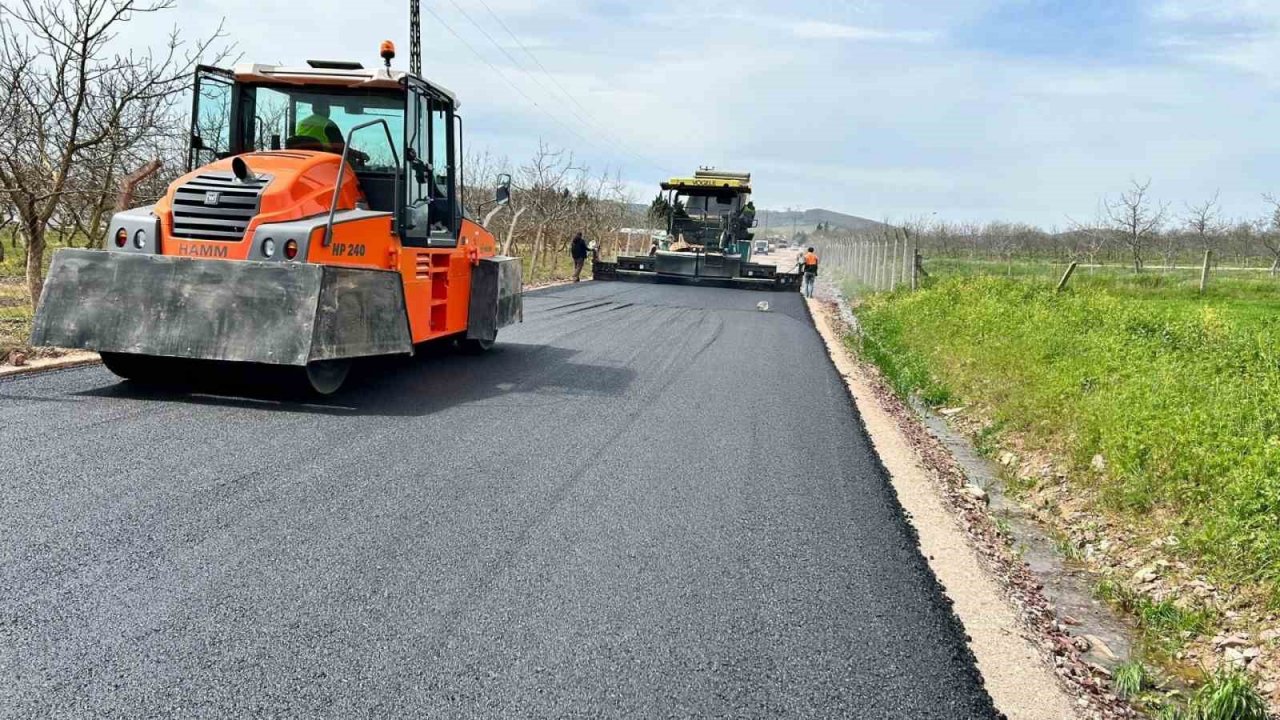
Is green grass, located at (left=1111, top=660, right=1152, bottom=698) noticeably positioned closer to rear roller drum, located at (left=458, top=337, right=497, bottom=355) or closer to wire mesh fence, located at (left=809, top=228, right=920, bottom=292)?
rear roller drum, located at (left=458, top=337, right=497, bottom=355)

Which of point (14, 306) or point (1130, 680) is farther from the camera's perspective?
point (14, 306)

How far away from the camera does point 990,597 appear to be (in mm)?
4145

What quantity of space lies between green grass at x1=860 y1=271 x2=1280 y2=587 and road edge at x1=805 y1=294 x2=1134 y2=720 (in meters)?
0.90

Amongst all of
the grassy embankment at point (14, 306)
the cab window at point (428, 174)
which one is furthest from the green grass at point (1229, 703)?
the grassy embankment at point (14, 306)

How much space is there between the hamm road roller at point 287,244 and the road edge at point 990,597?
12.6 ft

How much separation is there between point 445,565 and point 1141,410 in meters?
5.03

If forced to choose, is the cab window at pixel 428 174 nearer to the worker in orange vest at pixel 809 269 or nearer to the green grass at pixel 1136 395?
the green grass at pixel 1136 395

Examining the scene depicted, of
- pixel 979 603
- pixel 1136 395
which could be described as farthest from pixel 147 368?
pixel 1136 395

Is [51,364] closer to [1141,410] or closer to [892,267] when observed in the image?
[1141,410]

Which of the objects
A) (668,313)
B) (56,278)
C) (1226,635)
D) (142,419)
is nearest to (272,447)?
(142,419)

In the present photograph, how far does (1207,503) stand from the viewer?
5.13m

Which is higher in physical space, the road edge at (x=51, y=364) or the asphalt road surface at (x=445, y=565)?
the road edge at (x=51, y=364)

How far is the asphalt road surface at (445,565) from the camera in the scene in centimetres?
290

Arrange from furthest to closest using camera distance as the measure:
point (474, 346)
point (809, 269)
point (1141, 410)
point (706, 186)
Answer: point (706, 186)
point (809, 269)
point (474, 346)
point (1141, 410)
